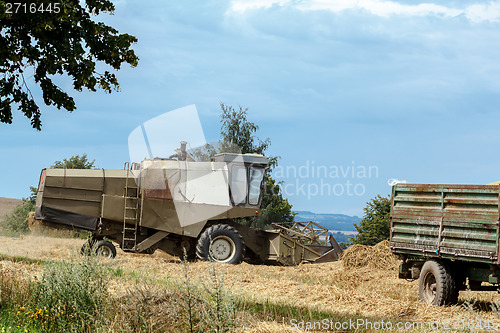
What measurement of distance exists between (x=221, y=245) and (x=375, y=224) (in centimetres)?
1398

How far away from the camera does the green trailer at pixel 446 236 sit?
916cm

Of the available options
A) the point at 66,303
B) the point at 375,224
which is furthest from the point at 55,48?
the point at 375,224

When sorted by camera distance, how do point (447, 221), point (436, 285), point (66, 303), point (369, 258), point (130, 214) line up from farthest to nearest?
1. point (130, 214)
2. point (369, 258)
3. point (436, 285)
4. point (447, 221)
5. point (66, 303)

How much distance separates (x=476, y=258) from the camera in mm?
9266

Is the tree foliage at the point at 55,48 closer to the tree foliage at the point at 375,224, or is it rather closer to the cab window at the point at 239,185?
the cab window at the point at 239,185

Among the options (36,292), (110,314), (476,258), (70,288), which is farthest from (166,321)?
(476,258)

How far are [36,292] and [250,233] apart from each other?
9.15m

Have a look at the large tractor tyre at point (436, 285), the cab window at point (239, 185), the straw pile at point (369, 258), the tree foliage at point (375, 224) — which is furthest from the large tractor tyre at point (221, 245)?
the tree foliage at point (375, 224)

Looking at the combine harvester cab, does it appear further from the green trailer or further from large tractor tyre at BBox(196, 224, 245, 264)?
the green trailer

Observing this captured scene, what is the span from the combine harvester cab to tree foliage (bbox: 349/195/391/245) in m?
11.5

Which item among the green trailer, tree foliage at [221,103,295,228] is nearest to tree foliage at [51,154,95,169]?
tree foliage at [221,103,295,228]

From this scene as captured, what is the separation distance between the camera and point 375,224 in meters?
28.0

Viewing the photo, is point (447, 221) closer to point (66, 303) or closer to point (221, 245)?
point (66, 303)

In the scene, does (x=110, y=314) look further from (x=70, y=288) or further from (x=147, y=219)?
(x=147, y=219)
